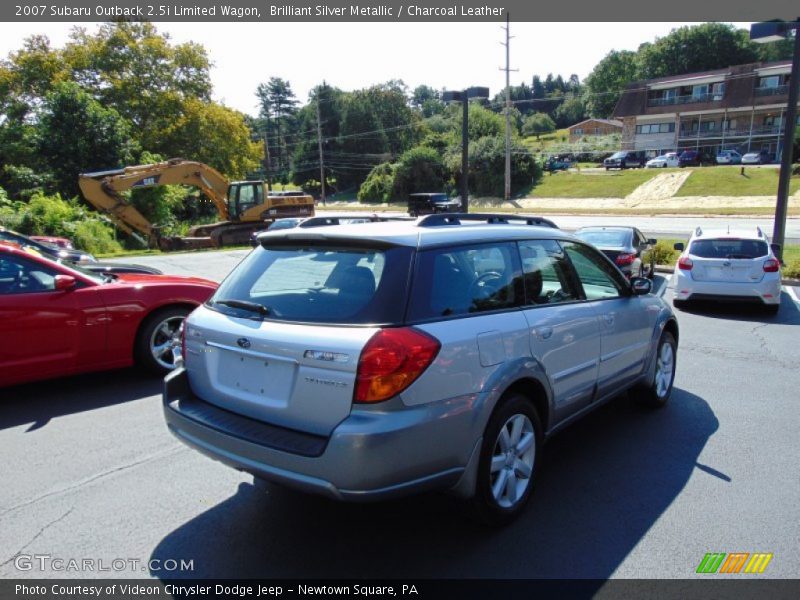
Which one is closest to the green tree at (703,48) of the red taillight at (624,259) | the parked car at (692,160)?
the parked car at (692,160)

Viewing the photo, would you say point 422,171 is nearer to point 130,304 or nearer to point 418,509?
point 130,304

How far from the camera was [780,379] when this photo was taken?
19.9 ft

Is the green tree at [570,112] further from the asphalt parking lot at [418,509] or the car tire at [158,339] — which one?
the asphalt parking lot at [418,509]

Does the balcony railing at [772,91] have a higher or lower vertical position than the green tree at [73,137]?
higher

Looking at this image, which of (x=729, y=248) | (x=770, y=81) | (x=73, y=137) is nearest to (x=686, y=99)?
(x=770, y=81)

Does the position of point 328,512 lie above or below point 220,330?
below

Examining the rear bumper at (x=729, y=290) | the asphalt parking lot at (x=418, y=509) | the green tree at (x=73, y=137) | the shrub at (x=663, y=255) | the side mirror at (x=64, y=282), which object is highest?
the green tree at (x=73, y=137)

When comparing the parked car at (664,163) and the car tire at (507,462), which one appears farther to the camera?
the parked car at (664,163)

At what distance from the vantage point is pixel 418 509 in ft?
11.6

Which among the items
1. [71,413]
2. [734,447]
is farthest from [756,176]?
[71,413]

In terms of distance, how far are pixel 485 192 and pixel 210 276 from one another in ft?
141

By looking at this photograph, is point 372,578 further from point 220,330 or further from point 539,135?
point 539,135

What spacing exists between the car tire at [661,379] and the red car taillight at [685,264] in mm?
5065

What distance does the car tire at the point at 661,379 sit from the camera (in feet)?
16.5
